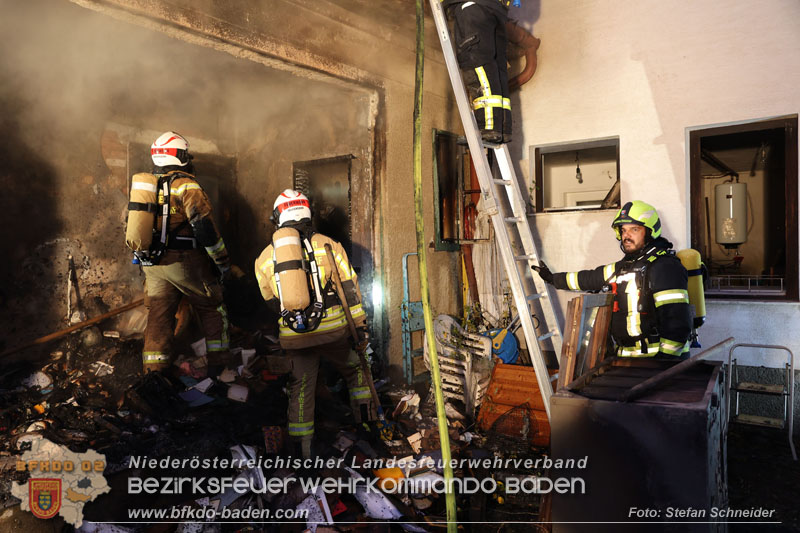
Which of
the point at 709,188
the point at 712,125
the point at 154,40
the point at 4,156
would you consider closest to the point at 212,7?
the point at 154,40

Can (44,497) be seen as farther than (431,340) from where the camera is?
Yes

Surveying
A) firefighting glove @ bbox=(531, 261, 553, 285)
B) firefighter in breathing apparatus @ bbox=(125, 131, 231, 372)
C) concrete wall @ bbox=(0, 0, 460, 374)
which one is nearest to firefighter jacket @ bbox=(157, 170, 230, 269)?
firefighter in breathing apparatus @ bbox=(125, 131, 231, 372)

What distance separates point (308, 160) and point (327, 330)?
2.95 m

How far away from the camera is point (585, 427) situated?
190 cm

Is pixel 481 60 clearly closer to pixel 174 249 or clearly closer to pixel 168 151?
pixel 168 151

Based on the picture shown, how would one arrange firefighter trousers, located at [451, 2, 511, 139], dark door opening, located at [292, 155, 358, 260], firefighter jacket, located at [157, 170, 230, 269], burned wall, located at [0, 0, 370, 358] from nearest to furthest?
1. firefighter trousers, located at [451, 2, 511, 139]
2. firefighter jacket, located at [157, 170, 230, 269]
3. burned wall, located at [0, 0, 370, 358]
4. dark door opening, located at [292, 155, 358, 260]

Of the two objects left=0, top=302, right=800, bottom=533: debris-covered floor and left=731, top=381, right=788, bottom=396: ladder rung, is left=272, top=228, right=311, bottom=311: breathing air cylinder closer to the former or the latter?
left=0, top=302, right=800, bottom=533: debris-covered floor

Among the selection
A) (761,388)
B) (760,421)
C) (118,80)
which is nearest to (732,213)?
(761,388)

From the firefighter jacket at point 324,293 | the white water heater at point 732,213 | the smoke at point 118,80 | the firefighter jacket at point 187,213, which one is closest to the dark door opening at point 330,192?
the smoke at point 118,80

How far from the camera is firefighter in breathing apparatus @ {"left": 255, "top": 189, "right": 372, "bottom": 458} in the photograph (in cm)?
371

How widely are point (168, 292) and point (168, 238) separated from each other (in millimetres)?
549

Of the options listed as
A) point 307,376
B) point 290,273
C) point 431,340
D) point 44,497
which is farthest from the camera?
point 307,376

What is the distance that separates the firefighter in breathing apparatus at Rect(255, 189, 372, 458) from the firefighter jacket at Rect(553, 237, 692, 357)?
210 centimetres

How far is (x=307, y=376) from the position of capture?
13.0ft
